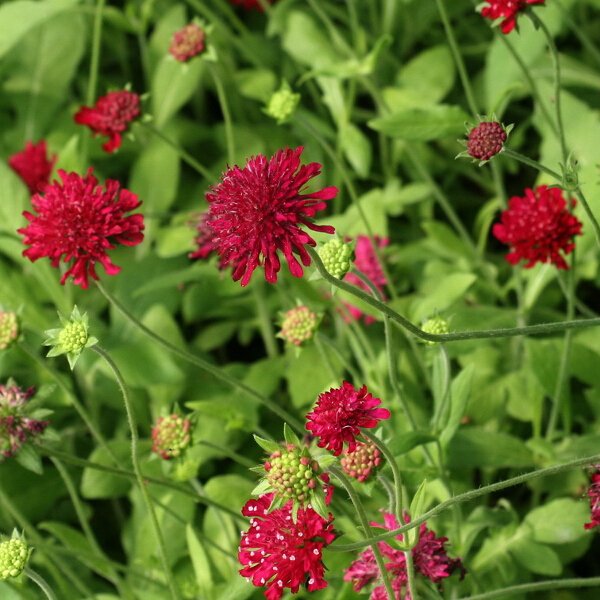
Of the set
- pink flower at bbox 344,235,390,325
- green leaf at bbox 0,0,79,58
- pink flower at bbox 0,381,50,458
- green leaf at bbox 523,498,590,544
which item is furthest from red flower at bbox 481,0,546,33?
green leaf at bbox 0,0,79,58

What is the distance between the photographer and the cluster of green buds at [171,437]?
1.19 metres

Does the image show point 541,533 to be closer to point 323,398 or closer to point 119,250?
point 323,398

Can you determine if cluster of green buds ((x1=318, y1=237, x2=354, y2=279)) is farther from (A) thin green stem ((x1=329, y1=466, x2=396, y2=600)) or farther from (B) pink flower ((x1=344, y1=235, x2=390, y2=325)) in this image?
(B) pink flower ((x1=344, y1=235, x2=390, y2=325))

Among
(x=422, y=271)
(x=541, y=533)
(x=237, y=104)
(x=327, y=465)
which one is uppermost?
(x=237, y=104)

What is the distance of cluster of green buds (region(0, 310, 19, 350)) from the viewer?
119 cm

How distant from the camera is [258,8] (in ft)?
6.91

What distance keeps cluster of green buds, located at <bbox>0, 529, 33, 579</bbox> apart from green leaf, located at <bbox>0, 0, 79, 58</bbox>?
121 centimetres

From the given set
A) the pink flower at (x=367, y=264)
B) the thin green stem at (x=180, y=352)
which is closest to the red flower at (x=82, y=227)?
the thin green stem at (x=180, y=352)

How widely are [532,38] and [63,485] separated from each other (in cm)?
135

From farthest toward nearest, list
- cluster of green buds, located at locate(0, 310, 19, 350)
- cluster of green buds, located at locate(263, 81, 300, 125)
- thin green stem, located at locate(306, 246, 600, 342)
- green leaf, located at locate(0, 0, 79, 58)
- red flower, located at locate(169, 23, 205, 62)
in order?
green leaf, located at locate(0, 0, 79, 58) < red flower, located at locate(169, 23, 205, 62) < cluster of green buds, located at locate(263, 81, 300, 125) < cluster of green buds, located at locate(0, 310, 19, 350) < thin green stem, located at locate(306, 246, 600, 342)

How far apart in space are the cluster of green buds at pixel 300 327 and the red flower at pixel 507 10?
19.1 inches

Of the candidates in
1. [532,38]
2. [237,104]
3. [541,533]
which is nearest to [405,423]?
[541,533]

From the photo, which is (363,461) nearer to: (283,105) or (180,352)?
(180,352)

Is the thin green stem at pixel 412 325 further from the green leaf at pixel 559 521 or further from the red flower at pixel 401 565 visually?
the green leaf at pixel 559 521
